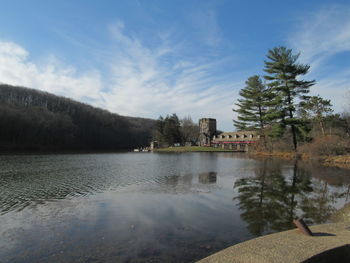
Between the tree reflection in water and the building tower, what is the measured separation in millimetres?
74772

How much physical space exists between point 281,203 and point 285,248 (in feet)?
21.6

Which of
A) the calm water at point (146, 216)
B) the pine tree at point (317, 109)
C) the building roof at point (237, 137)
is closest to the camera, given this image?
the calm water at point (146, 216)

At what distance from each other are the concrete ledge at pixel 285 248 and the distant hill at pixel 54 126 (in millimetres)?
87601

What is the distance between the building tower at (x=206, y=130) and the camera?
298 feet

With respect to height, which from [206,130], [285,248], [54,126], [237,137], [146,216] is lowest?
[146,216]

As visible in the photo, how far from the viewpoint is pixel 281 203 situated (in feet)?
34.2

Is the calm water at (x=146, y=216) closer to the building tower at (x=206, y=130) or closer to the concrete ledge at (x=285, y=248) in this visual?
the concrete ledge at (x=285, y=248)

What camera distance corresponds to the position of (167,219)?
8.49m

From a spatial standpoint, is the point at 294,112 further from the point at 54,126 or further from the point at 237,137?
the point at 54,126

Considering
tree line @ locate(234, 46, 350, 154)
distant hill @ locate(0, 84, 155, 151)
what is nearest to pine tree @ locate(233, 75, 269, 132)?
tree line @ locate(234, 46, 350, 154)

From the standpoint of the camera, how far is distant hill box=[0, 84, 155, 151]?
8650cm

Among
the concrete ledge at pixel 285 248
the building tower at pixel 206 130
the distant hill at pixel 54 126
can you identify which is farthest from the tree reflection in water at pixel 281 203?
the distant hill at pixel 54 126

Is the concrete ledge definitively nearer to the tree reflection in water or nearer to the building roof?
the tree reflection in water

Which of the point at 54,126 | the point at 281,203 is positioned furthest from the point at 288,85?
the point at 54,126
